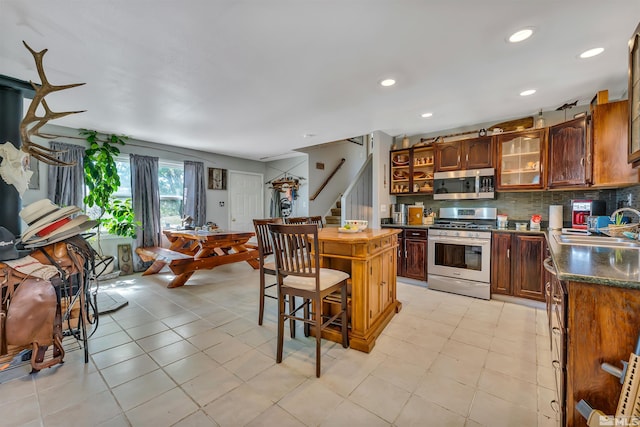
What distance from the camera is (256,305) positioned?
3.12m

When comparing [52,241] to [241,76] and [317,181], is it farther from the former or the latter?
[317,181]

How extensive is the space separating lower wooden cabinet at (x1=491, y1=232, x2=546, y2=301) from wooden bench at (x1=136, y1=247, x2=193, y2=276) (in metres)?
4.13

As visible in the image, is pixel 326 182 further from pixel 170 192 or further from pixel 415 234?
pixel 170 192

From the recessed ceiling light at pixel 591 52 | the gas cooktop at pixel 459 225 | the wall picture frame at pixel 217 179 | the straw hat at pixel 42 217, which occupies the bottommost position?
the gas cooktop at pixel 459 225

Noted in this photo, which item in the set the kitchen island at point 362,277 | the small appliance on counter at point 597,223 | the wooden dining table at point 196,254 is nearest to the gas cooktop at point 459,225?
the small appliance on counter at point 597,223

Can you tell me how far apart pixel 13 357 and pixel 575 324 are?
349 centimetres

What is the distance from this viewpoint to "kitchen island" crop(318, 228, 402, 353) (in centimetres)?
214

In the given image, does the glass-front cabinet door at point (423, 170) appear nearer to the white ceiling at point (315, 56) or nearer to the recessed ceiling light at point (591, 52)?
the white ceiling at point (315, 56)

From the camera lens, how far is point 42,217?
188 centimetres

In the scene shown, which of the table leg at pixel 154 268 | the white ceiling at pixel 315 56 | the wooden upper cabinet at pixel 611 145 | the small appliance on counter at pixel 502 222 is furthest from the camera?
the table leg at pixel 154 268

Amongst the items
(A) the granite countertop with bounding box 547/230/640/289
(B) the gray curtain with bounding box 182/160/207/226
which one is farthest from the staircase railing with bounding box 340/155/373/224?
(A) the granite countertop with bounding box 547/230/640/289

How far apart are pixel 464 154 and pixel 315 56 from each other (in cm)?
272

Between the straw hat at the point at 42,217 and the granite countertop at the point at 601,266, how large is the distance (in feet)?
9.50

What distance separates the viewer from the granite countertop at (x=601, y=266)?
3.14ft
